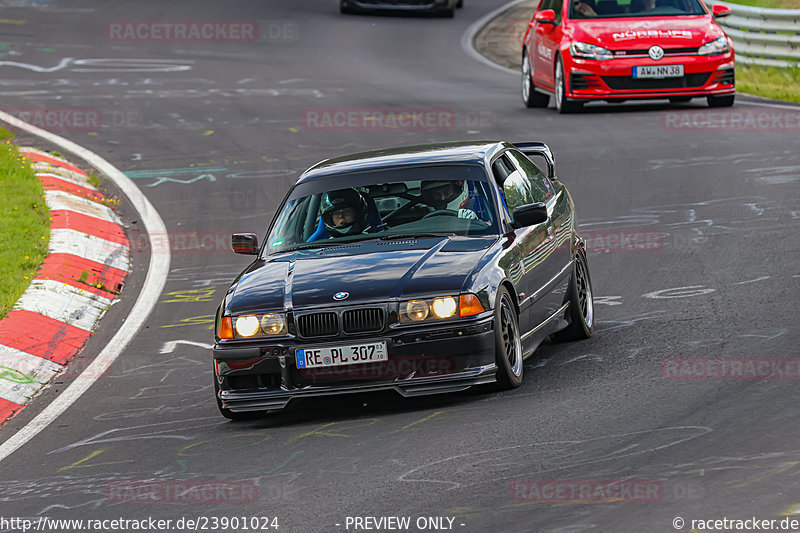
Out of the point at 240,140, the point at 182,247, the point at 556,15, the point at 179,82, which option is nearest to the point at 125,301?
the point at 182,247

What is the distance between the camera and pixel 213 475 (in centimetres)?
687

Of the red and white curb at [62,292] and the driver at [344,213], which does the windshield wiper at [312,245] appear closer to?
the driver at [344,213]

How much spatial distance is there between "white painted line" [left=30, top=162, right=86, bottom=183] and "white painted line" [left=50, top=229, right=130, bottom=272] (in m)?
2.77

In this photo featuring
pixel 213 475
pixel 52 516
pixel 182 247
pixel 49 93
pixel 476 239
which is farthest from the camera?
pixel 49 93

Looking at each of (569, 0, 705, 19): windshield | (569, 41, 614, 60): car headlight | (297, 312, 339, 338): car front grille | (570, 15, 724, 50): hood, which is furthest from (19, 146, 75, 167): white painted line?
(297, 312, 339, 338): car front grille

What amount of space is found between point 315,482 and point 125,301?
576cm

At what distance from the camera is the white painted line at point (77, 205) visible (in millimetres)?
14430

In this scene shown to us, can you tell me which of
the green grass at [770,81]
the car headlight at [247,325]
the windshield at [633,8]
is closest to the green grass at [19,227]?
the car headlight at [247,325]

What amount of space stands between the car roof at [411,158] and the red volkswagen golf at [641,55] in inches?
392

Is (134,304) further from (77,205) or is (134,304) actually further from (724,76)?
(724,76)

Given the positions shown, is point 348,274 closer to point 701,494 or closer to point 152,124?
point 701,494

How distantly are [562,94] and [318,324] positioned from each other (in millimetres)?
12703

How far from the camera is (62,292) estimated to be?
11648mm

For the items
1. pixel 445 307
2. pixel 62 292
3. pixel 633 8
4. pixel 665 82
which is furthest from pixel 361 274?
pixel 633 8
